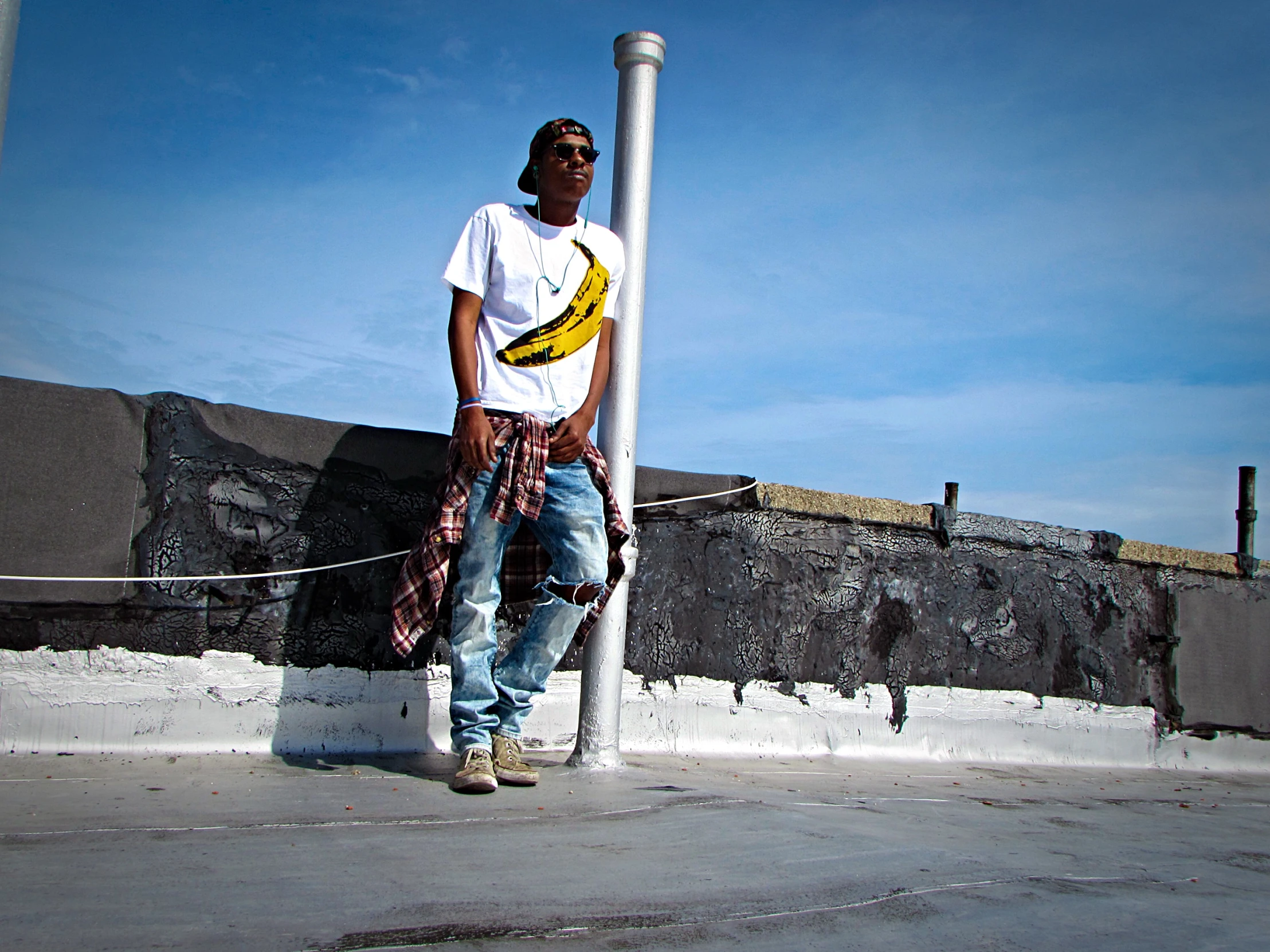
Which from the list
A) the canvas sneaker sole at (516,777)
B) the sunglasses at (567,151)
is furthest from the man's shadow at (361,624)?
the sunglasses at (567,151)

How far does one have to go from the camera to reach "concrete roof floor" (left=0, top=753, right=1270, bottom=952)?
4.48ft

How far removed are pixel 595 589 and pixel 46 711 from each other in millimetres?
1441

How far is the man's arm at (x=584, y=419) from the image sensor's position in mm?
2598

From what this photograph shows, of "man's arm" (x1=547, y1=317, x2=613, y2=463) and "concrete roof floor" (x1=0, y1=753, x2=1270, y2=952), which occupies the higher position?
"man's arm" (x1=547, y1=317, x2=613, y2=463)

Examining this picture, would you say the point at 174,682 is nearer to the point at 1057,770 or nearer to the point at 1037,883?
the point at 1037,883

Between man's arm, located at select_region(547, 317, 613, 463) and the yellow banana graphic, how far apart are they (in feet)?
0.18

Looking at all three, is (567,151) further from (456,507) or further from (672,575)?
(672,575)

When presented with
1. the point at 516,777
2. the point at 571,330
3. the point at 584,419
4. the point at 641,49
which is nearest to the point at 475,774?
the point at 516,777

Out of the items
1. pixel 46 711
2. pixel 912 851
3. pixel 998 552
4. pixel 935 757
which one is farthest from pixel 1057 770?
pixel 46 711

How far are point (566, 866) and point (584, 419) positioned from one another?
128cm

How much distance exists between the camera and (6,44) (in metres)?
1.60

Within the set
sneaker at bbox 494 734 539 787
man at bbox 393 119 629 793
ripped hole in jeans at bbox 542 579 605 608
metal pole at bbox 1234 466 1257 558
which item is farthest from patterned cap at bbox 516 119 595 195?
metal pole at bbox 1234 466 1257 558

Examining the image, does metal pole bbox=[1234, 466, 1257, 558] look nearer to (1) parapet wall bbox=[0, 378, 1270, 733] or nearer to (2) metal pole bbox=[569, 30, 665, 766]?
(1) parapet wall bbox=[0, 378, 1270, 733]

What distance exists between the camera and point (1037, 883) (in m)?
1.78
